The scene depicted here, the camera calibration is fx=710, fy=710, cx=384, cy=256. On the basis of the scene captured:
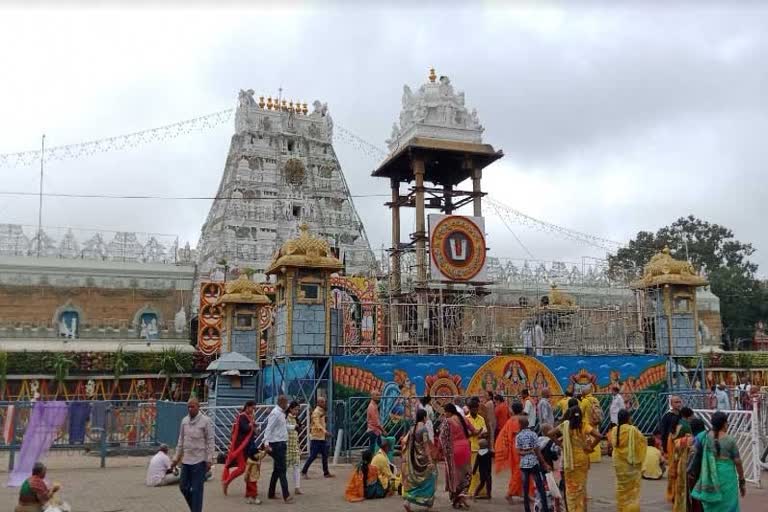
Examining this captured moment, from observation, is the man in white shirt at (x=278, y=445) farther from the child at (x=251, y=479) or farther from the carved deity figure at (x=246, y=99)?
the carved deity figure at (x=246, y=99)

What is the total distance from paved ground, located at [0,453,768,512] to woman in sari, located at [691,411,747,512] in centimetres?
287

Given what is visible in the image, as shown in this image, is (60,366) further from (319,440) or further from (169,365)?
(319,440)

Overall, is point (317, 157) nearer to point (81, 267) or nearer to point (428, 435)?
point (81, 267)

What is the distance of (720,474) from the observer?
24.4 ft

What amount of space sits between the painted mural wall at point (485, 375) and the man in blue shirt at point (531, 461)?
675cm

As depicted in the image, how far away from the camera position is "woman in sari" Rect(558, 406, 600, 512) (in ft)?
28.8

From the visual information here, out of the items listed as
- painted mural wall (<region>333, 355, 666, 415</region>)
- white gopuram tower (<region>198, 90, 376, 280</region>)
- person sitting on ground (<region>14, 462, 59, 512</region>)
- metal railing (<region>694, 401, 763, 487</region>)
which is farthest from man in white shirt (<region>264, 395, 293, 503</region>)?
white gopuram tower (<region>198, 90, 376, 280</region>)

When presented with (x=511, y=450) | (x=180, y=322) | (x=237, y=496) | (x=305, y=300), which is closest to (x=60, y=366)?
(x=180, y=322)

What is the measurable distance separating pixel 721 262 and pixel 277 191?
132 ft

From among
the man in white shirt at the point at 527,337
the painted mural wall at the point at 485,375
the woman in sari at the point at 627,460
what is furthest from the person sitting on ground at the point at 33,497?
the man in white shirt at the point at 527,337

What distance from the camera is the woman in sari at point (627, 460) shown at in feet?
28.5

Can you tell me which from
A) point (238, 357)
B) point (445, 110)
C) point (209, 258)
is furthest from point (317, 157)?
point (238, 357)

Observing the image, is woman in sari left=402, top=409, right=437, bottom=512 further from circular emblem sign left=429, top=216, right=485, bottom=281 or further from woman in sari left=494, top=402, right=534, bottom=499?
circular emblem sign left=429, top=216, right=485, bottom=281

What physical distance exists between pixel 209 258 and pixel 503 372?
28475 mm
